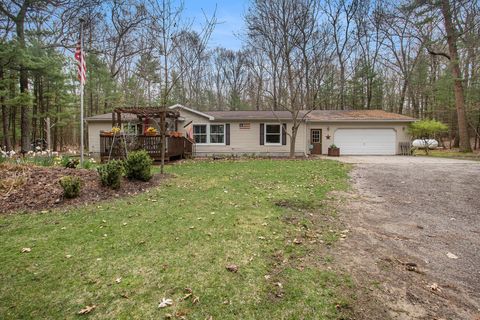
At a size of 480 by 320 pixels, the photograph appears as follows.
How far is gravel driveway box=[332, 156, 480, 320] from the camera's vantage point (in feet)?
7.67

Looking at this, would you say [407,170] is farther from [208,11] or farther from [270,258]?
[208,11]

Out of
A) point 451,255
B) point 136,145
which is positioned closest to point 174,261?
point 451,255

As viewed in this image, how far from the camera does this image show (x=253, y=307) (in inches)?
88.0

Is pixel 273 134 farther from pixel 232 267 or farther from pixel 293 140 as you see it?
pixel 232 267

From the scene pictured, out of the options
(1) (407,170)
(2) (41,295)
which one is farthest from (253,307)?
(1) (407,170)

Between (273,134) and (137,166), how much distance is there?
409 inches

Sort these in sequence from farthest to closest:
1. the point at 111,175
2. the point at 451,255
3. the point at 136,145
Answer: the point at 136,145 < the point at 111,175 < the point at 451,255

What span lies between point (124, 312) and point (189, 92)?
87.8 ft

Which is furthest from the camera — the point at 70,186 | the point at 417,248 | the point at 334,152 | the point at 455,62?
the point at 334,152

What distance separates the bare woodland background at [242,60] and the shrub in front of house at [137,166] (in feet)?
13.7

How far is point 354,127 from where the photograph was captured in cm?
1702

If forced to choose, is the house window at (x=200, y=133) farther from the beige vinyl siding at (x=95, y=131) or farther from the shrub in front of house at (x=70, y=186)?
the shrub in front of house at (x=70, y=186)

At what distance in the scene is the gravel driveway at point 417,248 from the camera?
234cm

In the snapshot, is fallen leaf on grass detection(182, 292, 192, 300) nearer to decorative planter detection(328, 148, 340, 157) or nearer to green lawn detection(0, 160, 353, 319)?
green lawn detection(0, 160, 353, 319)
